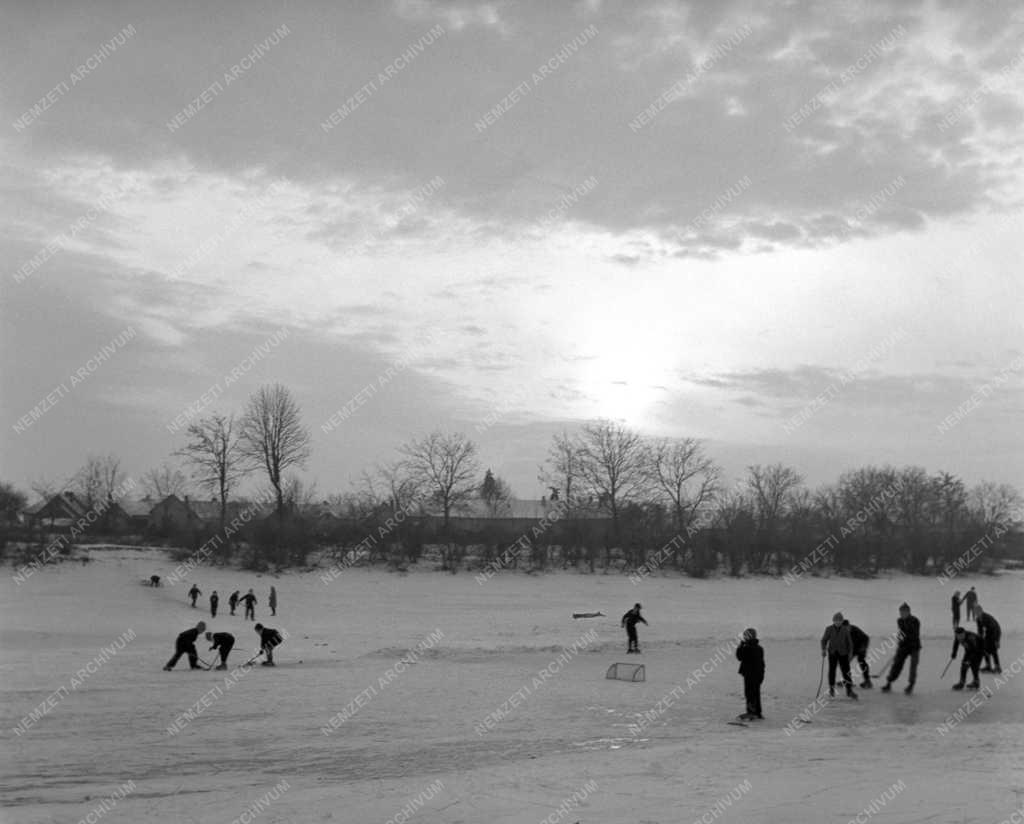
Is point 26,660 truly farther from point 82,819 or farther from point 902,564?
point 902,564

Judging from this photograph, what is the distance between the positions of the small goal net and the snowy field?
36 centimetres

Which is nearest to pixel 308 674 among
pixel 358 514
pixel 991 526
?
pixel 358 514

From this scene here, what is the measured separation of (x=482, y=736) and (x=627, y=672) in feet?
22.8

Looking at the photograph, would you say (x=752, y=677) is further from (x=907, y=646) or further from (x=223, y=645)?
(x=223, y=645)

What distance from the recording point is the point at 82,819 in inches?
348

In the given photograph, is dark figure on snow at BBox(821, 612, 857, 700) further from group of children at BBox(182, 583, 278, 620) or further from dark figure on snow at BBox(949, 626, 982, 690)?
group of children at BBox(182, 583, 278, 620)

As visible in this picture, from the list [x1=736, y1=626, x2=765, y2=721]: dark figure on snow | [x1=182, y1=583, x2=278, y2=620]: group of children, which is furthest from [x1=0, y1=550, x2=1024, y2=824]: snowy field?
[x1=182, y1=583, x2=278, y2=620]: group of children

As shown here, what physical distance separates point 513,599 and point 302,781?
3508cm

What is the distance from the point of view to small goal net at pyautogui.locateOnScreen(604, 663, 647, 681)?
19.1 metres

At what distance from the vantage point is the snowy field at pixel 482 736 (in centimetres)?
931

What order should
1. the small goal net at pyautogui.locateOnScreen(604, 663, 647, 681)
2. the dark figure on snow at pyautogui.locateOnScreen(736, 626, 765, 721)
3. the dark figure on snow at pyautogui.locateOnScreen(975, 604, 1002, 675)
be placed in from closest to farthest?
the dark figure on snow at pyautogui.locateOnScreen(736, 626, 765, 721) → the dark figure on snow at pyautogui.locateOnScreen(975, 604, 1002, 675) → the small goal net at pyautogui.locateOnScreen(604, 663, 647, 681)

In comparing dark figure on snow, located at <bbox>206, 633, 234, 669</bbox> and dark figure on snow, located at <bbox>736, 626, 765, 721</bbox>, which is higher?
dark figure on snow, located at <bbox>736, 626, 765, 721</bbox>

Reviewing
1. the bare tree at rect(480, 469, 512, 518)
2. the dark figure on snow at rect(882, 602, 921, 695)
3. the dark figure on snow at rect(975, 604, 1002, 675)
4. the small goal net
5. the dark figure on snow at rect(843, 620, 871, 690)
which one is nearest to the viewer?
the dark figure on snow at rect(882, 602, 921, 695)

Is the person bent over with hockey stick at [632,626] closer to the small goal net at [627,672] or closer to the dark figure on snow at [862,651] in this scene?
the small goal net at [627,672]
